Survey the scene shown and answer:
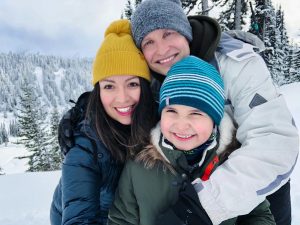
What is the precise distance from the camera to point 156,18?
8.89 feet

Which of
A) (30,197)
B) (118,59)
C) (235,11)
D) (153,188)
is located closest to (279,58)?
(235,11)

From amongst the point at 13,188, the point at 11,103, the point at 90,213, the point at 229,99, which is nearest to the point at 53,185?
the point at 13,188

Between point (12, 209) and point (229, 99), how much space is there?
472cm

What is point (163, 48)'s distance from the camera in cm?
268

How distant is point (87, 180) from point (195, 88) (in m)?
1.00

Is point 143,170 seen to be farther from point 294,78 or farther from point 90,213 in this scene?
point 294,78

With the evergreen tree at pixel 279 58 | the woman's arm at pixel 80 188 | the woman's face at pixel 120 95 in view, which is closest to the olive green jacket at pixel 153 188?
the woman's arm at pixel 80 188

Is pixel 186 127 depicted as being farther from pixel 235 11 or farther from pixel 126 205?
pixel 235 11

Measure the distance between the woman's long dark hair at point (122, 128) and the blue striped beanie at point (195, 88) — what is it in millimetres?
321

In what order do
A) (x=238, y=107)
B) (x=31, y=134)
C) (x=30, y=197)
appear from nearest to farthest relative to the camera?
(x=238, y=107), (x=30, y=197), (x=31, y=134)

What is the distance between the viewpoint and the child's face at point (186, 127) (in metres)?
2.12

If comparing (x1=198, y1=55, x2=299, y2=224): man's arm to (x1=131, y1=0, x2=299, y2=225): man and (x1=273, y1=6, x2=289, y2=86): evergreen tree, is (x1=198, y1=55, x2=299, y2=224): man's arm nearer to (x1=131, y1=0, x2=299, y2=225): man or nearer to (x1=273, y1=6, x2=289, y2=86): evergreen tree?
(x1=131, y1=0, x2=299, y2=225): man

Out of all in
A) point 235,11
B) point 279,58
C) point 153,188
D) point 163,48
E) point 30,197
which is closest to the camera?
point 153,188

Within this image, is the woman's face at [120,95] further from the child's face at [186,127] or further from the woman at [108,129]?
the child's face at [186,127]
